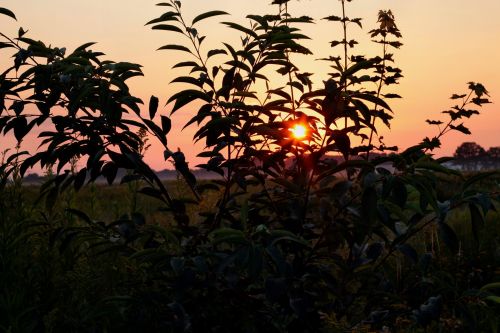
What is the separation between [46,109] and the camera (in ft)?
12.6

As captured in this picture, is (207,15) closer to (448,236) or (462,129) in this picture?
(448,236)

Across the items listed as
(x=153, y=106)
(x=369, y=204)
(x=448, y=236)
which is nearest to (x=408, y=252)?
(x=448, y=236)

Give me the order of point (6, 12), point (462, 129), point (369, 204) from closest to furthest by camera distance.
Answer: point (369, 204), point (6, 12), point (462, 129)

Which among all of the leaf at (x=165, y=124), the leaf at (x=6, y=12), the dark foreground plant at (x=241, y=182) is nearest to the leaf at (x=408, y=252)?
the dark foreground plant at (x=241, y=182)

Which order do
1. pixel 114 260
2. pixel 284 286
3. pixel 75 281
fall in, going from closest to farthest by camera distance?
pixel 284 286
pixel 75 281
pixel 114 260

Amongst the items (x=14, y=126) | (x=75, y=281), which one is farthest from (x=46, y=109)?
(x=75, y=281)

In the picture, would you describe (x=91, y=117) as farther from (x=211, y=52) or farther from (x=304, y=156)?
(x=304, y=156)

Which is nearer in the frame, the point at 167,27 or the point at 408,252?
the point at 408,252

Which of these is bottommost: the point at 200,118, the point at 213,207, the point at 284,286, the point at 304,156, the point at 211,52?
the point at 284,286

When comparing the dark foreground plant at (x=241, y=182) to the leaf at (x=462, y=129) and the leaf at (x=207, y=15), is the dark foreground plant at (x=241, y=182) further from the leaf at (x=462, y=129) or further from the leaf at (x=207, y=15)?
Result: the leaf at (x=462, y=129)

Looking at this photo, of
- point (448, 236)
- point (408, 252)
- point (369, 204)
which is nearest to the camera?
point (369, 204)

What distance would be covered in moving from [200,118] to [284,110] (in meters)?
0.49

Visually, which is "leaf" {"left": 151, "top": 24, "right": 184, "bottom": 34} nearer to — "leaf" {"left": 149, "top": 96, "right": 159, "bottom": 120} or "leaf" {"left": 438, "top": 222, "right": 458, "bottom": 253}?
"leaf" {"left": 149, "top": 96, "right": 159, "bottom": 120}

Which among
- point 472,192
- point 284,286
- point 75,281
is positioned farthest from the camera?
point 75,281
